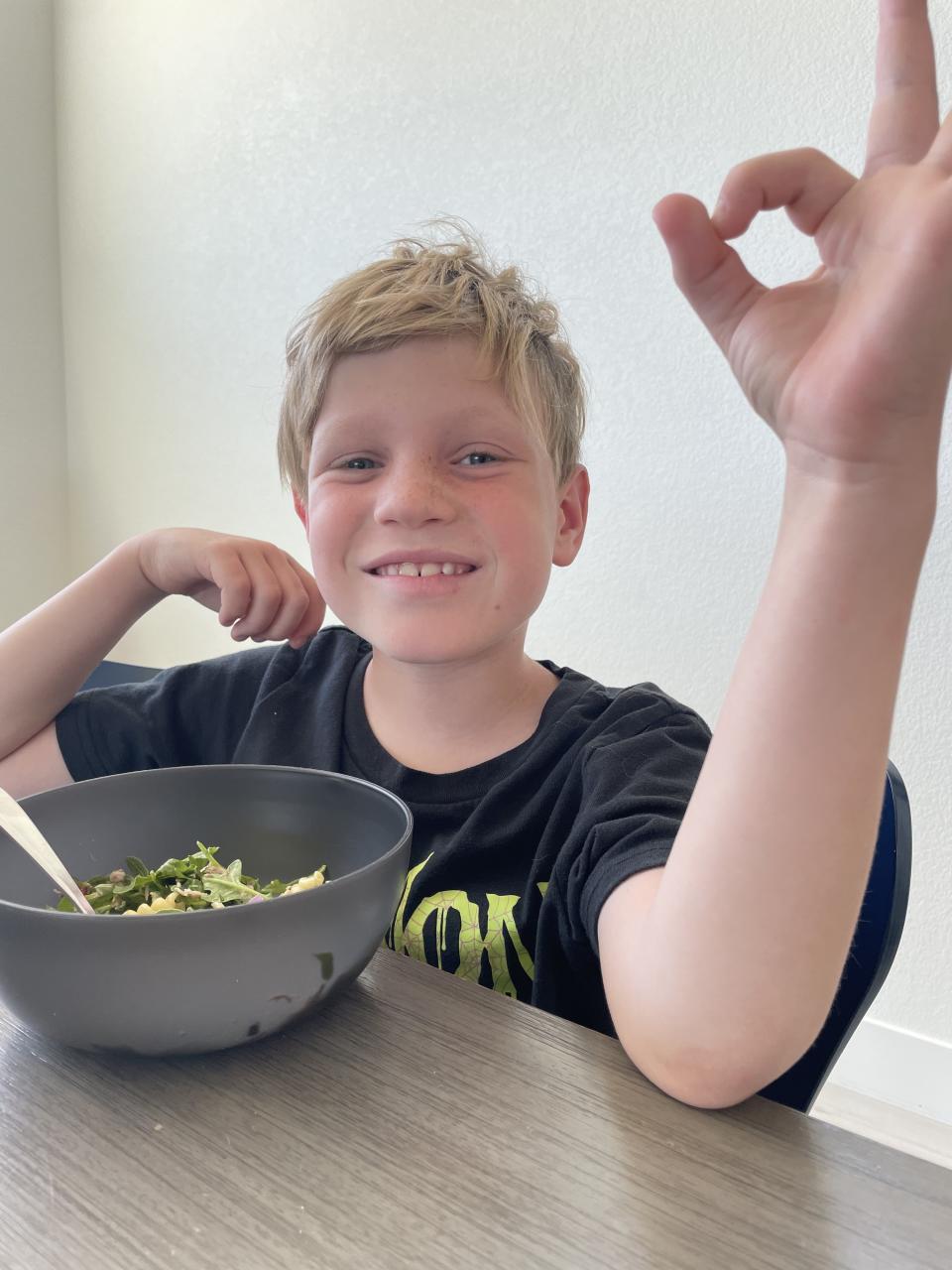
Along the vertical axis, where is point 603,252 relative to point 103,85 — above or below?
Answer: below

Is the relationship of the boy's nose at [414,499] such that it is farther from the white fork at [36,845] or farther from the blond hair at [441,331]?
the white fork at [36,845]

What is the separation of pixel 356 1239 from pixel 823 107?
1525 mm

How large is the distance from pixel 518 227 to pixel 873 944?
58.8 inches

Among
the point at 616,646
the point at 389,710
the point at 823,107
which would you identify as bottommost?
the point at 616,646

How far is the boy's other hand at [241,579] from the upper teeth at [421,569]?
140mm

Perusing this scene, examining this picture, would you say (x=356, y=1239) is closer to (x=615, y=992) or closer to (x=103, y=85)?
(x=615, y=992)

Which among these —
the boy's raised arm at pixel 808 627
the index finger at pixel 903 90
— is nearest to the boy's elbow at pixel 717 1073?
the boy's raised arm at pixel 808 627

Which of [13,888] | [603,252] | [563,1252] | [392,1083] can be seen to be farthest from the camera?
[603,252]

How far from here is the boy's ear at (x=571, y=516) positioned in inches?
39.7

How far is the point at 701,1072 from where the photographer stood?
1.49 ft

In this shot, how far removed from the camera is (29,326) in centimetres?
266

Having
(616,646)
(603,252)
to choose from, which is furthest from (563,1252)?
(603,252)

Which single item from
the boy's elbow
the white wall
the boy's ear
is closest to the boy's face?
the boy's ear

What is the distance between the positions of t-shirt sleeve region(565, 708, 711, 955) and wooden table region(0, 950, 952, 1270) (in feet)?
0.41
